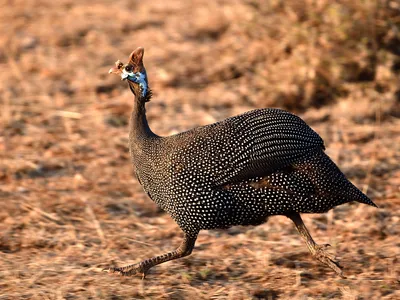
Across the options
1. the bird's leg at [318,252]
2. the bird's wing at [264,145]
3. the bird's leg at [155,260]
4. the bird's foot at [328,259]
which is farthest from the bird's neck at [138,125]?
the bird's foot at [328,259]

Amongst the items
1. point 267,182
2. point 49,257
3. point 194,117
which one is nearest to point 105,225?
point 49,257

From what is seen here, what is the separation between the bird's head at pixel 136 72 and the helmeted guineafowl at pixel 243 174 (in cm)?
34

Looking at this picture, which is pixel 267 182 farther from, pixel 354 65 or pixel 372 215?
pixel 354 65

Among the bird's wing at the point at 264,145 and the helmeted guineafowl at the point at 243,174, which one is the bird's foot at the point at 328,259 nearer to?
the helmeted guineafowl at the point at 243,174

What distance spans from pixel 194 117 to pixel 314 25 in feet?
4.51

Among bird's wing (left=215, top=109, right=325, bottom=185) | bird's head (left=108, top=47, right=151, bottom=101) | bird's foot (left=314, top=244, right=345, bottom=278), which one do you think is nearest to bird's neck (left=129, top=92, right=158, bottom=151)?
bird's head (left=108, top=47, right=151, bottom=101)

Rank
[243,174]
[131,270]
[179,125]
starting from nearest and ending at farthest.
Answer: [243,174] → [131,270] → [179,125]

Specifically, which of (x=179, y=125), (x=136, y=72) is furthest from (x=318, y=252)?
(x=179, y=125)

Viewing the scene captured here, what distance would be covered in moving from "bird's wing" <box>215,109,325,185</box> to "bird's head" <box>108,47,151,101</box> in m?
0.53

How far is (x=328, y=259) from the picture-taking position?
430 centimetres

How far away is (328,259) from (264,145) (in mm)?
772

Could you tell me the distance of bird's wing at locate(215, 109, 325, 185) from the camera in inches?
159

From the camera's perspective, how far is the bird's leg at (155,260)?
4238 mm

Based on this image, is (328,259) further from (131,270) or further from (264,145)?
(131,270)
